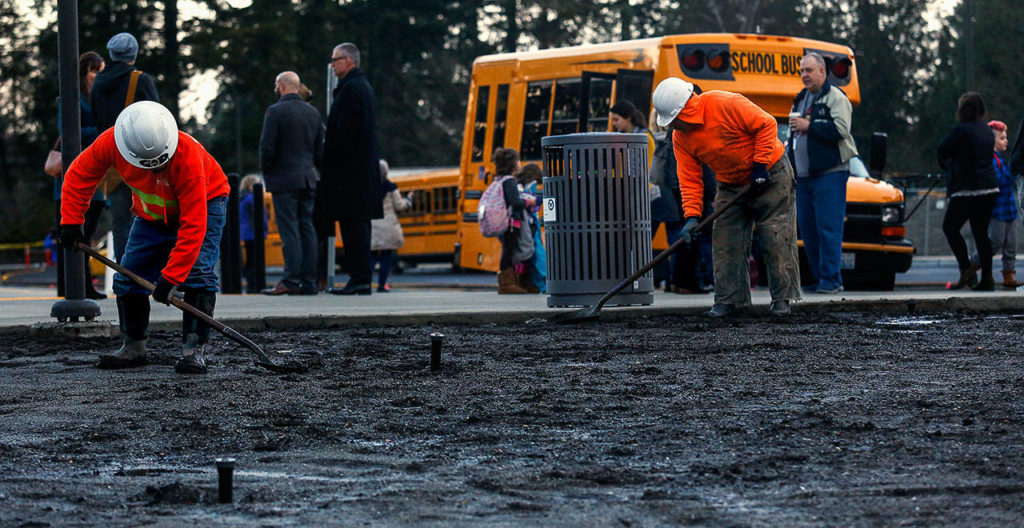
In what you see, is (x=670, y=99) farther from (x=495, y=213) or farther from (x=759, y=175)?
(x=495, y=213)

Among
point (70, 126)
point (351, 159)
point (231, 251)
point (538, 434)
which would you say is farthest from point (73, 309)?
point (231, 251)

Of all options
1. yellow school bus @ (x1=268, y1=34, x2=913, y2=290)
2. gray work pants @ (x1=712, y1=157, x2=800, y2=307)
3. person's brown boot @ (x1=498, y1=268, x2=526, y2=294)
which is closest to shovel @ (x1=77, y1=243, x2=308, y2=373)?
gray work pants @ (x1=712, y1=157, x2=800, y2=307)

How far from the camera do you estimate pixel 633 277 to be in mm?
10430

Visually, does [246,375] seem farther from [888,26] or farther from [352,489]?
[888,26]

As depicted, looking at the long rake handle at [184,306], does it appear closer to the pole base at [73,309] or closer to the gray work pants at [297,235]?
the pole base at [73,309]

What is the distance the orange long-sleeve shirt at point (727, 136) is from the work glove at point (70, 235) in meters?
3.90

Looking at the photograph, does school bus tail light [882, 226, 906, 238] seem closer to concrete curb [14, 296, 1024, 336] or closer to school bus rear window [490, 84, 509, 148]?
concrete curb [14, 296, 1024, 336]

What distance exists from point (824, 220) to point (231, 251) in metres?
5.67

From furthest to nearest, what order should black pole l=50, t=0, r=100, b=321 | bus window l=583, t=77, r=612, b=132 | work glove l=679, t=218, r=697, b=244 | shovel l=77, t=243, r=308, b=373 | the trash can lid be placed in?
bus window l=583, t=77, r=612, b=132 < the trash can lid < work glove l=679, t=218, r=697, b=244 < black pole l=50, t=0, r=100, b=321 < shovel l=77, t=243, r=308, b=373

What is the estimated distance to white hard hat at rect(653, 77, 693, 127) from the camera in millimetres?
9523

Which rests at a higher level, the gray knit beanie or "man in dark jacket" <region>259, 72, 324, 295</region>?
the gray knit beanie

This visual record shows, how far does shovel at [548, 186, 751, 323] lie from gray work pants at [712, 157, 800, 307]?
0.09m

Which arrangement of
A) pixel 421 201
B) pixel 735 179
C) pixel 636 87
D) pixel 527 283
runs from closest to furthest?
pixel 735 179 < pixel 527 283 < pixel 636 87 < pixel 421 201

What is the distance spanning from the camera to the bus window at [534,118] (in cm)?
1598
